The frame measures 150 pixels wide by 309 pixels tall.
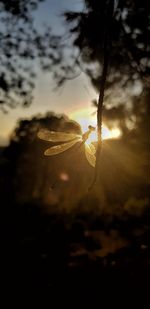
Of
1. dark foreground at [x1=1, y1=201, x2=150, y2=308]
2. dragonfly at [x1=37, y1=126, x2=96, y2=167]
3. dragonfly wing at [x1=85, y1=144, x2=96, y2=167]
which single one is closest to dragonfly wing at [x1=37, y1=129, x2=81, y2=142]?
dragonfly at [x1=37, y1=126, x2=96, y2=167]

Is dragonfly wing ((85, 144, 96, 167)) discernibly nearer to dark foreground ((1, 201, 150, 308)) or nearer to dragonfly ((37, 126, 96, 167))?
dragonfly ((37, 126, 96, 167))

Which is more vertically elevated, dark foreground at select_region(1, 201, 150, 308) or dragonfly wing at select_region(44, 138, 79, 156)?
dark foreground at select_region(1, 201, 150, 308)

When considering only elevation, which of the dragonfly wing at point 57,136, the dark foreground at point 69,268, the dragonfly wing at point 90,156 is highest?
the dark foreground at point 69,268

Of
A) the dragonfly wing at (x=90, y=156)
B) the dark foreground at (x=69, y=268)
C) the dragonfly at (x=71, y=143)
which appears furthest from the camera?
the dark foreground at (x=69, y=268)

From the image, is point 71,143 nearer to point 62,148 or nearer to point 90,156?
point 62,148

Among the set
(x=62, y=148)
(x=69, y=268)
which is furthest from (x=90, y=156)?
(x=69, y=268)

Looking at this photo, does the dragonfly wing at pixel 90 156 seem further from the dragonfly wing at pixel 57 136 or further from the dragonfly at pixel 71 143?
the dragonfly wing at pixel 57 136

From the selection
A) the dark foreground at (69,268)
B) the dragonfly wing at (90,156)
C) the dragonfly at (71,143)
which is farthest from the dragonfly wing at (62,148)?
the dark foreground at (69,268)

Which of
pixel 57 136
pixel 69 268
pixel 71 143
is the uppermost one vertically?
pixel 69 268

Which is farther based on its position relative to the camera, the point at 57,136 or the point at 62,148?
the point at 57,136

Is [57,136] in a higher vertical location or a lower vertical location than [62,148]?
higher

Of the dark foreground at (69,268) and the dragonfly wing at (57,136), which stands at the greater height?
the dark foreground at (69,268)

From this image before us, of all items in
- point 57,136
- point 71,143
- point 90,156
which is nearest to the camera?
point 71,143
